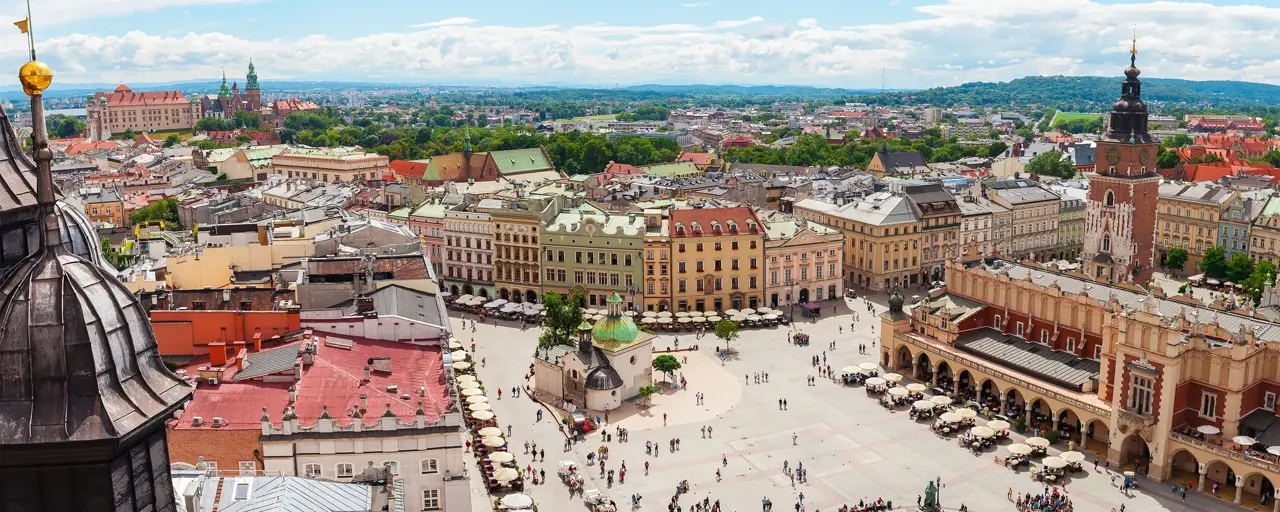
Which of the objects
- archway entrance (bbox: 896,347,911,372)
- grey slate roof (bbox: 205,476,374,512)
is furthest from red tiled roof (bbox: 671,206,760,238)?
grey slate roof (bbox: 205,476,374,512)

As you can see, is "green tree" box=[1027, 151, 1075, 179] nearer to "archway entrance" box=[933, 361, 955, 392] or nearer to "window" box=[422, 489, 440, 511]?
"archway entrance" box=[933, 361, 955, 392]

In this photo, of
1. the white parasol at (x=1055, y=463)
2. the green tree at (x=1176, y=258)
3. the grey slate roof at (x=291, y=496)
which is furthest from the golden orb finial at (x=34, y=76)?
the green tree at (x=1176, y=258)

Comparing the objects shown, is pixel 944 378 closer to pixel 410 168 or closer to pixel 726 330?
pixel 726 330

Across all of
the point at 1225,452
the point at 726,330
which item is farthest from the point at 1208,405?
the point at 726,330

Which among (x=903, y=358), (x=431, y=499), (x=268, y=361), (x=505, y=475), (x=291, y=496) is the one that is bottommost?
(x=505, y=475)

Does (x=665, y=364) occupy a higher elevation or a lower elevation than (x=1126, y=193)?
lower

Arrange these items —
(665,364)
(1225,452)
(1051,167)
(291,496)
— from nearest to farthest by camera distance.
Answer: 1. (291,496)
2. (1225,452)
3. (665,364)
4. (1051,167)
